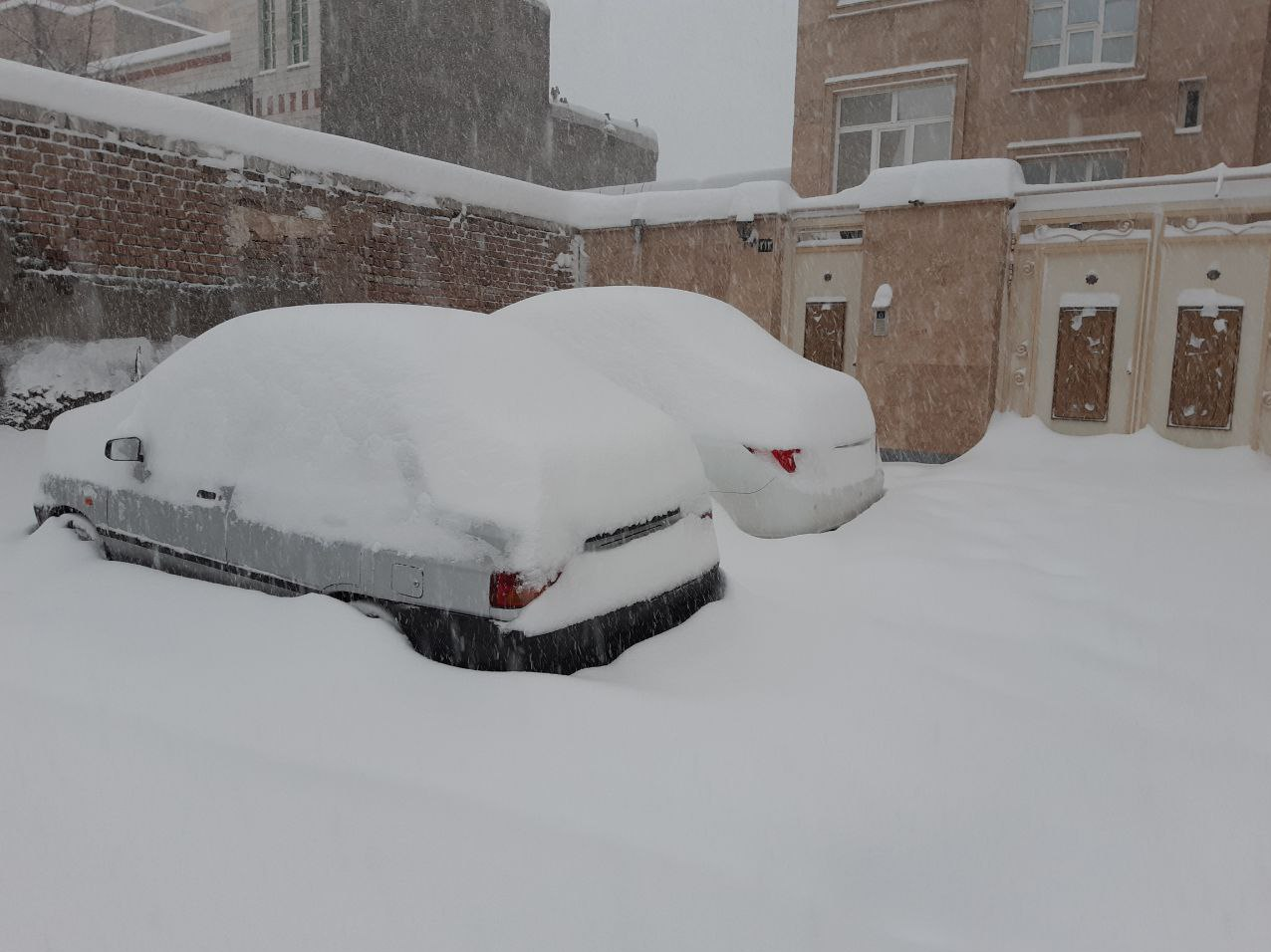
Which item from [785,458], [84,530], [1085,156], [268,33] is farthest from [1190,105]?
[268,33]

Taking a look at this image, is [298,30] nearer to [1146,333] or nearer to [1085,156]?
[1085,156]

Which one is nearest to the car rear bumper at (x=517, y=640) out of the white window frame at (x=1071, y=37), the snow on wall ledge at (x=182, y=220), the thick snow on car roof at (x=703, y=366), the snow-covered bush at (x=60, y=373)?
the thick snow on car roof at (x=703, y=366)

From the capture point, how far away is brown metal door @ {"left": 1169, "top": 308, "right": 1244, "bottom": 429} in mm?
9117

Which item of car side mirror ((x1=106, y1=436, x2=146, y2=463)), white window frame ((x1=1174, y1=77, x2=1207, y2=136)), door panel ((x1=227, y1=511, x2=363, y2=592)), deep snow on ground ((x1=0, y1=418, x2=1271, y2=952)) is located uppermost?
white window frame ((x1=1174, y1=77, x2=1207, y2=136))

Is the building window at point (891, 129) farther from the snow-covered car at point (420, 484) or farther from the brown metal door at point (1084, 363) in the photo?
the snow-covered car at point (420, 484)

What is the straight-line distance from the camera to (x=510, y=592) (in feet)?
9.45

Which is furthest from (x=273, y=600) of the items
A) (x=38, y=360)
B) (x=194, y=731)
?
(x=38, y=360)

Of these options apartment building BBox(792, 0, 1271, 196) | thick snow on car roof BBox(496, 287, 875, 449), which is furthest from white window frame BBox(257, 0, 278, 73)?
thick snow on car roof BBox(496, 287, 875, 449)

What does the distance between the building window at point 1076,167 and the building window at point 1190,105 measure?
83 cm

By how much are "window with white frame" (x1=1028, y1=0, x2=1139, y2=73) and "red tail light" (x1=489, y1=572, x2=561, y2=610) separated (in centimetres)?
1372

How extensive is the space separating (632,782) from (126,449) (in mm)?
2552

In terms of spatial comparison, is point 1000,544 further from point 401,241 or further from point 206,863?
point 401,241

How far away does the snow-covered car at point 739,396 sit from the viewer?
5223 millimetres

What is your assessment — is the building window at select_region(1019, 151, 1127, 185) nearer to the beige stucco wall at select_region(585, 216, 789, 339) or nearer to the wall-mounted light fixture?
the wall-mounted light fixture
